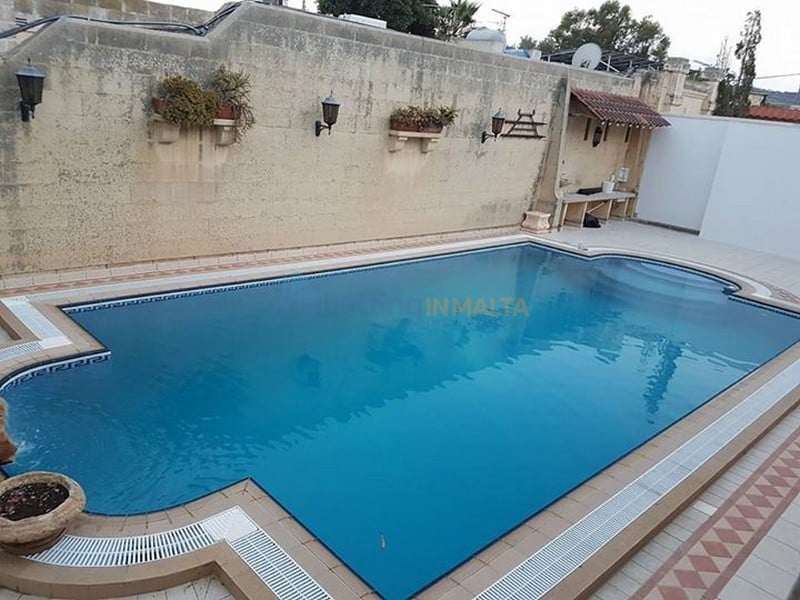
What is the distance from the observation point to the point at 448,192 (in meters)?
13.5

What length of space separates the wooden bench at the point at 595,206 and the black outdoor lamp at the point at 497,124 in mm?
3626

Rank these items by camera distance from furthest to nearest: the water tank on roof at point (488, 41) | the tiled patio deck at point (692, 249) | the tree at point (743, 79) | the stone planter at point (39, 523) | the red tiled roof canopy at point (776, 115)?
the tree at point (743, 79) → the red tiled roof canopy at point (776, 115) → the water tank on roof at point (488, 41) → the tiled patio deck at point (692, 249) → the stone planter at point (39, 523)

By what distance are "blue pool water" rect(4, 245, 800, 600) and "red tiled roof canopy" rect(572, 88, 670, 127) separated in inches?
265

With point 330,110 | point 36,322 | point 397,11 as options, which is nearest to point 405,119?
point 330,110

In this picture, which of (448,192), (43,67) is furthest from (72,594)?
(448,192)

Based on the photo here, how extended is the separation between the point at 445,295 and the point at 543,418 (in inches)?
168

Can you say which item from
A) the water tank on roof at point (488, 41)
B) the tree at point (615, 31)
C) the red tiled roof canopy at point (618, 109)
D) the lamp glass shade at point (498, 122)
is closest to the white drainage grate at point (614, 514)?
the lamp glass shade at point (498, 122)

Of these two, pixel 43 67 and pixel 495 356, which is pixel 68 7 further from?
pixel 495 356

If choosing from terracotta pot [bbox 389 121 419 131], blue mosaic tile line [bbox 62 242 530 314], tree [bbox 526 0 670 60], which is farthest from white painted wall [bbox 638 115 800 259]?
tree [bbox 526 0 670 60]

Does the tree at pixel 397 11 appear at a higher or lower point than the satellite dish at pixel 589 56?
higher

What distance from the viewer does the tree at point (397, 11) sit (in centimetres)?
2098

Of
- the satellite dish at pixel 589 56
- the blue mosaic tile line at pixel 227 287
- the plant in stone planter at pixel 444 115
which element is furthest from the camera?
the satellite dish at pixel 589 56

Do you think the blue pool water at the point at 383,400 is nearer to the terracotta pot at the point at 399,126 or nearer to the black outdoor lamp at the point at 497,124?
the terracotta pot at the point at 399,126

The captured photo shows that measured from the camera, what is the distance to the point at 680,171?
58.9 feet
